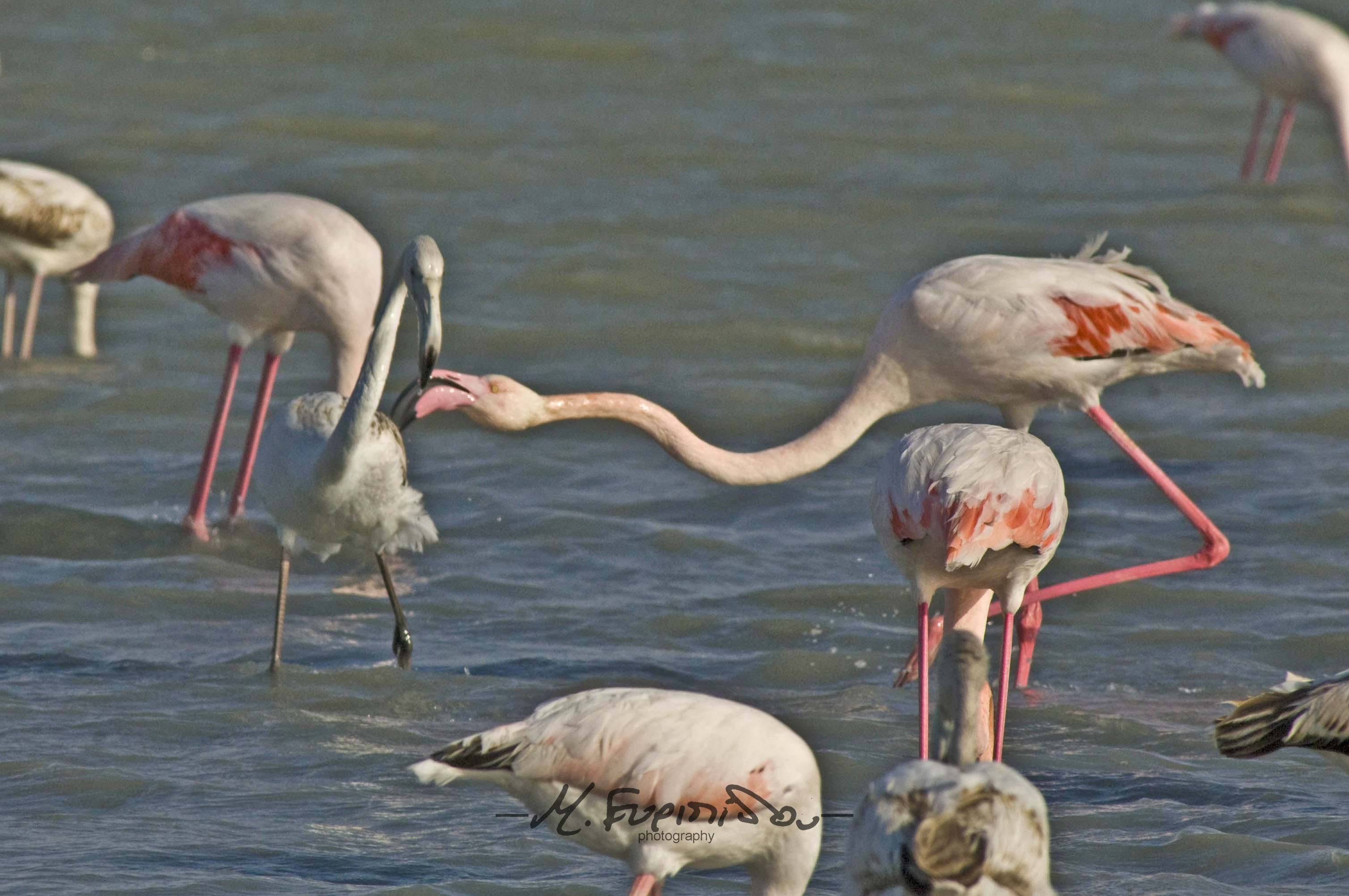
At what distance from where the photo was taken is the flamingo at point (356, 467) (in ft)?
19.1

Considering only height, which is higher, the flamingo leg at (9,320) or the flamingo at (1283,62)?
the flamingo at (1283,62)

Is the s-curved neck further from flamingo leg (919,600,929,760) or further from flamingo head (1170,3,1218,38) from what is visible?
flamingo head (1170,3,1218,38)

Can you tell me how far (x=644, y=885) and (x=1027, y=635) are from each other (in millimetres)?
2599

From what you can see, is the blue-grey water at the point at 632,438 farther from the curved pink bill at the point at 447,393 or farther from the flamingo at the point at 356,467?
the curved pink bill at the point at 447,393

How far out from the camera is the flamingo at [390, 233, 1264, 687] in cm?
652

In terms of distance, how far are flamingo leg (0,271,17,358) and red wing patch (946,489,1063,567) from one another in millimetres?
6444

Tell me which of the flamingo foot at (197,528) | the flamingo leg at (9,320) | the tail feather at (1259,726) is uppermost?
the tail feather at (1259,726)

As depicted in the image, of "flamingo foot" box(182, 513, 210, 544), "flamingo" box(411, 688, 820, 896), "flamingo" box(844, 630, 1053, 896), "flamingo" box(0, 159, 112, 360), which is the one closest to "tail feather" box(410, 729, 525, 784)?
"flamingo" box(411, 688, 820, 896)

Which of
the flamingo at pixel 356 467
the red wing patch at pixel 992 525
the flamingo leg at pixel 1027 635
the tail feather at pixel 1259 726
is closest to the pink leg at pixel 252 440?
the flamingo at pixel 356 467

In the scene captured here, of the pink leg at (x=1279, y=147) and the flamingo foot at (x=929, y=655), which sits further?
the pink leg at (x=1279, y=147)

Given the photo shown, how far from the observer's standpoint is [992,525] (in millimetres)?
5113

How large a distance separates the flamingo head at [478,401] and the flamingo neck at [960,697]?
2.53 m

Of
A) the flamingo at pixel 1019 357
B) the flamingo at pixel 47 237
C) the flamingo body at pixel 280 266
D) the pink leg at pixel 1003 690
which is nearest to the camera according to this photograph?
the pink leg at pixel 1003 690

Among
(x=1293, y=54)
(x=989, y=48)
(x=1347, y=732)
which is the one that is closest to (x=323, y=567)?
(x=1347, y=732)
